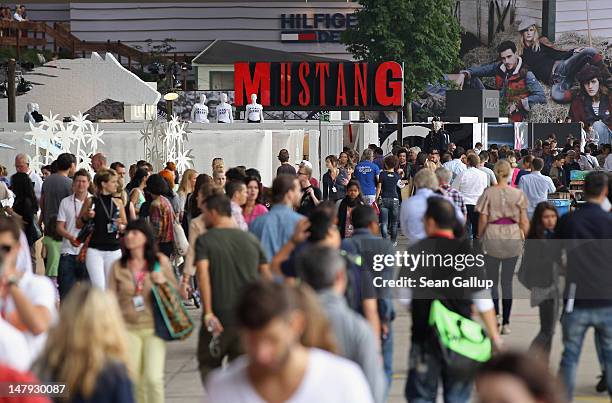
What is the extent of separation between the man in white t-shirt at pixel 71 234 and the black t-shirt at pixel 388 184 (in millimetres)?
8680

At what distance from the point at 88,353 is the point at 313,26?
235 feet

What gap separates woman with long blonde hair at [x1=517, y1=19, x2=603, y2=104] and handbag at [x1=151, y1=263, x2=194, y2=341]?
7497 cm

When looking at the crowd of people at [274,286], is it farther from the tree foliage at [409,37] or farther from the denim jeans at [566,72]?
the denim jeans at [566,72]

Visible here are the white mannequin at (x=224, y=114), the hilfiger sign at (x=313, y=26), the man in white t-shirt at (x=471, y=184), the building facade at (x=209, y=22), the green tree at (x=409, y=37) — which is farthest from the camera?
the hilfiger sign at (x=313, y=26)

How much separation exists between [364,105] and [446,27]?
125 feet

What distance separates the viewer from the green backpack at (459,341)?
7.90 meters

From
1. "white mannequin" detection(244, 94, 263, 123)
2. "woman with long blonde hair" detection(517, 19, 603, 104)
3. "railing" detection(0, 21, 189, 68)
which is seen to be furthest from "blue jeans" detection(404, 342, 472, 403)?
"woman with long blonde hair" detection(517, 19, 603, 104)

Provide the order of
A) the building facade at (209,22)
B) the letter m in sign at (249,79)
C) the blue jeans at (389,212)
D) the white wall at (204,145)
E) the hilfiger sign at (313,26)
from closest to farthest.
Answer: the blue jeans at (389,212), the white wall at (204,145), the letter m in sign at (249,79), the building facade at (209,22), the hilfiger sign at (313,26)

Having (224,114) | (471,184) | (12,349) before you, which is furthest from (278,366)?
(224,114)

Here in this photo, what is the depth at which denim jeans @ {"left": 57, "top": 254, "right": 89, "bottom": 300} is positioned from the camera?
12430 millimetres

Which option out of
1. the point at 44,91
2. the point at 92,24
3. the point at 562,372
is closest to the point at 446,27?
the point at 92,24

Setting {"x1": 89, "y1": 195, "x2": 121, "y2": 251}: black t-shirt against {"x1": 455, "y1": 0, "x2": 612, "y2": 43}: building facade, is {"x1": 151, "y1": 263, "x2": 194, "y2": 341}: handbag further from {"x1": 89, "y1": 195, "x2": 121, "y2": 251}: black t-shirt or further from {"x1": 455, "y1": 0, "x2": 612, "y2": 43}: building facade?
{"x1": 455, "y1": 0, "x2": 612, "y2": 43}: building facade

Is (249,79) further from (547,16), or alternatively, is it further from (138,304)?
(547,16)

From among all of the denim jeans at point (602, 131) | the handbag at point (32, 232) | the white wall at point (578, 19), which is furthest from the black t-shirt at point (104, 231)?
the white wall at point (578, 19)
